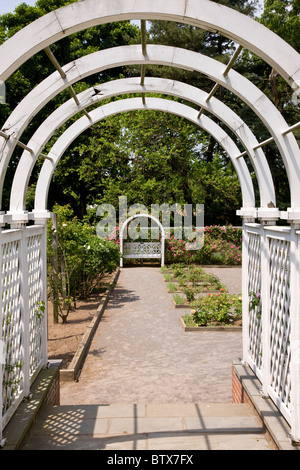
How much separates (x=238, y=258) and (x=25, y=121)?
14985mm

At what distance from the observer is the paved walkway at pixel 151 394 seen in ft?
11.1

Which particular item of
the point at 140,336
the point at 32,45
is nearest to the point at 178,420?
the point at 32,45

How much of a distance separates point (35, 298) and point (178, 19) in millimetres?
2977

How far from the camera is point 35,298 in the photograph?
440 cm

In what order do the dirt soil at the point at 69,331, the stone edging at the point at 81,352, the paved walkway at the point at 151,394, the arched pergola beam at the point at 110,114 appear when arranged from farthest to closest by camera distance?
1. the dirt soil at the point at 69,331
2. the stone edging at the point at 81,352
3. the arched pergola beam at the point at 110,114
4. the paved walkway at the point at 151,394

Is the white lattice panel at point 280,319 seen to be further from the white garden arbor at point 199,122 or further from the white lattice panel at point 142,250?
the white lattice panel at point 142,250

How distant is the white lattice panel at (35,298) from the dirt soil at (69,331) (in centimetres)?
160

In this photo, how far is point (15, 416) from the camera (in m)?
3.33

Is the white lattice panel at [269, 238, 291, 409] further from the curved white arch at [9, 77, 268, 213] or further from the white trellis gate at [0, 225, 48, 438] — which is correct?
the white trellis gate at [0, 225, 48, 438]

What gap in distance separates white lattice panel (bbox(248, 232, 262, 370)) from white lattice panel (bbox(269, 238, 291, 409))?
527mm

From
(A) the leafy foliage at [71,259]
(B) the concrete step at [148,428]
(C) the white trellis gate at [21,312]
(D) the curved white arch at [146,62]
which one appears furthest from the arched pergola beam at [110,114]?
(A) the leafy foliage at [71,259]

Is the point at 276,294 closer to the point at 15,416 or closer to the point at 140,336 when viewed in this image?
the point at 15,416

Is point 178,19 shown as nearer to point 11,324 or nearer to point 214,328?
point 11,324

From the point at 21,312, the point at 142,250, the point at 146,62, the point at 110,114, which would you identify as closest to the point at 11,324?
the point at 21,312
